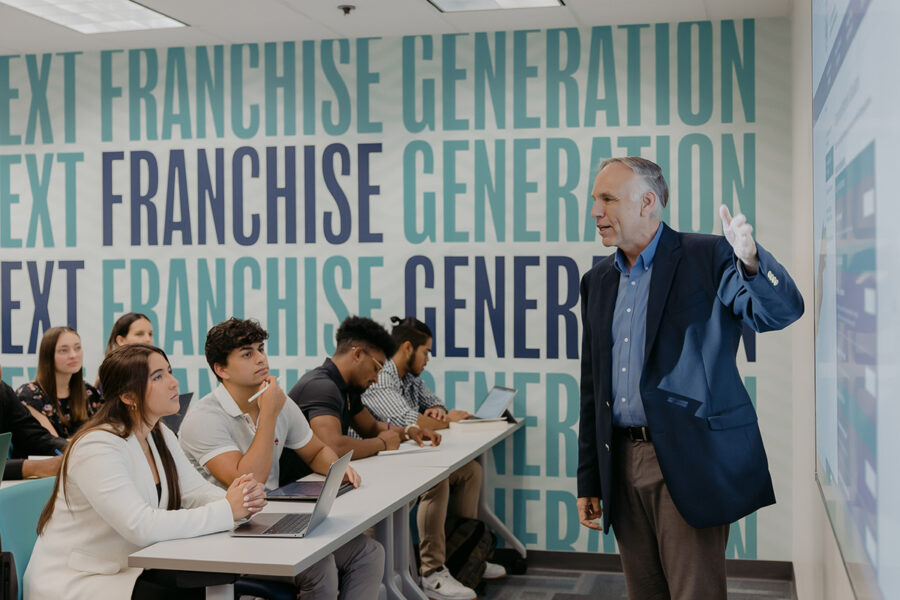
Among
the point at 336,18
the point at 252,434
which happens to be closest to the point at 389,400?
the point at 252,434

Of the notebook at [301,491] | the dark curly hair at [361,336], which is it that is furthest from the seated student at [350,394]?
the notebook at [301,491]

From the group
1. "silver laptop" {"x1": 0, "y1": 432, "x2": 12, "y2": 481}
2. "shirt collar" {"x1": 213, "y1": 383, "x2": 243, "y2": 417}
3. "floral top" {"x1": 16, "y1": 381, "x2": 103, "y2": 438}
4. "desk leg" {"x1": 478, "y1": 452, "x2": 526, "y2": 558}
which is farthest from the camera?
"desk leg" {"x1": 478, "y1": 452, "x2": 526, "y2": 558}

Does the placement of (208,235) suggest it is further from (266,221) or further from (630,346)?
(630,346)

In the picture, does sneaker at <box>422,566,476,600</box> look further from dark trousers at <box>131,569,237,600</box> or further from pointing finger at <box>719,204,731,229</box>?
pointing finger at <box>719,204,731,229</box>

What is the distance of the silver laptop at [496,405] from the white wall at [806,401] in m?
1.47

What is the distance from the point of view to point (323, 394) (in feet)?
13.0

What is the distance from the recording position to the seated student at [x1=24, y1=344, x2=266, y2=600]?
8.23 feet

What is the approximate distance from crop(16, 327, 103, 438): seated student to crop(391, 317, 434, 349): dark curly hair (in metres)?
1.56

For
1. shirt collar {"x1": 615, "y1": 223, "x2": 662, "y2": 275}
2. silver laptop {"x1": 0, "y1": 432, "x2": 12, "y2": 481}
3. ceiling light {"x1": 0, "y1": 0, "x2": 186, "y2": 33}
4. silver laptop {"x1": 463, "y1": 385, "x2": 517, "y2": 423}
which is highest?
ceiling light {"x1": 0, "y1": 0, "x2": 186, "y2": 33}

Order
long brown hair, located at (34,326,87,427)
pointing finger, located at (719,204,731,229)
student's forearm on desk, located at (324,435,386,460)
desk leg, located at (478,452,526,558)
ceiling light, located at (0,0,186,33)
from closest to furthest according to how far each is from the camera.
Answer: pointing finger, located at (719,204,731,229)
student's forearm on desk, located at (324,435,386,460)
long brown hair, located at (34,326,87,427)
ceiling light, located at (0,0,186,33)
desk leg, located at (478,452,526,558)

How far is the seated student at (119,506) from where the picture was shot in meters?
2.51

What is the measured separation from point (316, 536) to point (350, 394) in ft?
5.49

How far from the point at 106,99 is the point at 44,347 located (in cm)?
193

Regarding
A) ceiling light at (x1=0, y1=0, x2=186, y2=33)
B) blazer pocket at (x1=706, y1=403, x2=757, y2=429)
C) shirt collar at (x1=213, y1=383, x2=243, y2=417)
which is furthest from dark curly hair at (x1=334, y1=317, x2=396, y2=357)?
blazer pocket at (x1=706, y1=403, x2=757, y2=429)
